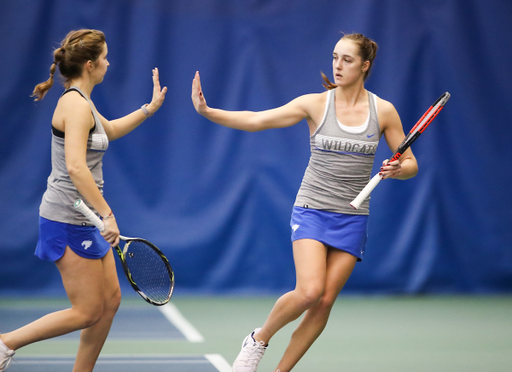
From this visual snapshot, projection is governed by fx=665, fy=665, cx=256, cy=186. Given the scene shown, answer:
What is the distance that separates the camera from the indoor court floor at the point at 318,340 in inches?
147

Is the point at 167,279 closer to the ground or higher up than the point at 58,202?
closer to the ground

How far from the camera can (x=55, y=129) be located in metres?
2.76

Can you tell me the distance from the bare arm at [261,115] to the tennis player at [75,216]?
1.77 ft

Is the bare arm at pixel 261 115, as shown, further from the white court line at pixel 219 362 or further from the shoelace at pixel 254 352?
the white court line at pixel 219 362

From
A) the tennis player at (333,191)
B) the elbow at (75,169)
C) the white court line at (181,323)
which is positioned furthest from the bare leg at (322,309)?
the white court line at (181,323)

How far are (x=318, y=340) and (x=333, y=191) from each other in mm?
1644

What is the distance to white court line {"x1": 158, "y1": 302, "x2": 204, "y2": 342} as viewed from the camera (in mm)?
4488

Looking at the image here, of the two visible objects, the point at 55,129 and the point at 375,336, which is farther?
the point at 375,336

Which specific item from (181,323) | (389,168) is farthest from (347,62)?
(181,323)

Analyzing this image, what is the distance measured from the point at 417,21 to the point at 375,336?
320cm

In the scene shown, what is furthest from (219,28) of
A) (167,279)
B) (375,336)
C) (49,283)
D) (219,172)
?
(167,279)

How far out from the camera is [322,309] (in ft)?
10.0

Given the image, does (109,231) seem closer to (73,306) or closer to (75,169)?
(75,169)

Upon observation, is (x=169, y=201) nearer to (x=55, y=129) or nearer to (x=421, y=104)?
(x=421, y=104)
